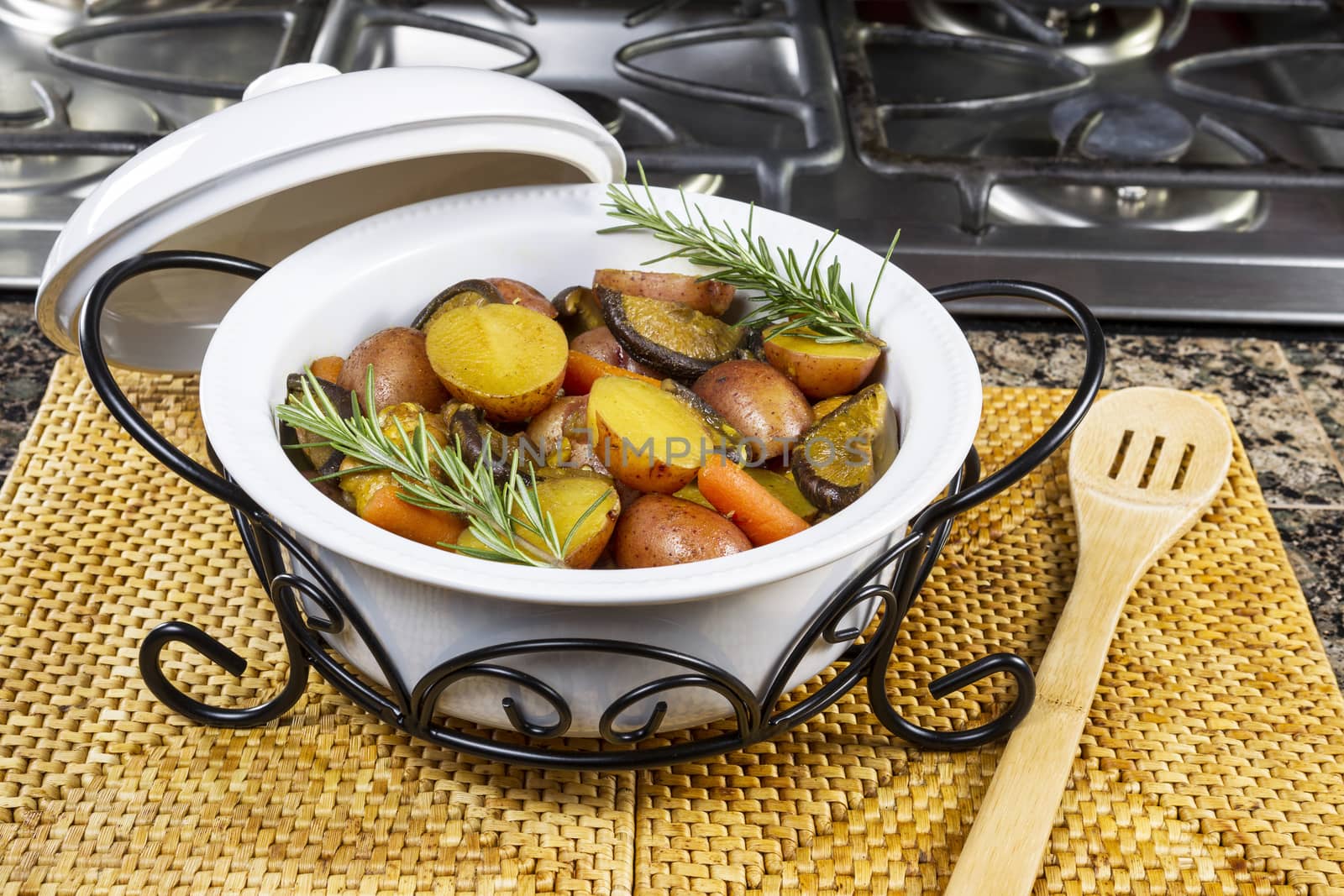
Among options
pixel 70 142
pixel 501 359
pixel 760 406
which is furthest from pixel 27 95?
pixel 760 406

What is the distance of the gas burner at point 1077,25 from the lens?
167cm

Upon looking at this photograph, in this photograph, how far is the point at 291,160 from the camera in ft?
2.37

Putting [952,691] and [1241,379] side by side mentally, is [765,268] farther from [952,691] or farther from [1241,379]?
[1241,379]

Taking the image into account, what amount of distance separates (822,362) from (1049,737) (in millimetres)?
289

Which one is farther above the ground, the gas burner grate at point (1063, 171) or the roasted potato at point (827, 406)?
the roasted potato at point (827, 406)

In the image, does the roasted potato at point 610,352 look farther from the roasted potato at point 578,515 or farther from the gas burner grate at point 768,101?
the gas burner grate at point 768,101

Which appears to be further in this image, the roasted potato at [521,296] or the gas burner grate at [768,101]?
the gas burner grate at [768,101]

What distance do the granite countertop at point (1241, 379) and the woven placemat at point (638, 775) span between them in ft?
0.68

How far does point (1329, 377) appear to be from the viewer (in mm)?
1261

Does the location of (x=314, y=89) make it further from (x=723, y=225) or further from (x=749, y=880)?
(x=749, y=880)

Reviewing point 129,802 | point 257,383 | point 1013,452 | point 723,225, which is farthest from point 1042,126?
point 129,802

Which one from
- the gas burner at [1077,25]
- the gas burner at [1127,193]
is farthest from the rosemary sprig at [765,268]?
the gas burner at [1077,25]

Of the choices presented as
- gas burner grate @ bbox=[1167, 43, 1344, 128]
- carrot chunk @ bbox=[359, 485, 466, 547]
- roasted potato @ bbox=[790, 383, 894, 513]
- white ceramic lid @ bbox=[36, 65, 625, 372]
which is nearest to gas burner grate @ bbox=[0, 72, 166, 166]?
white ceramic lid @ bbox=[36, 65, 625, 372]

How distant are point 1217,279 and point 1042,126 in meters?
0.35
